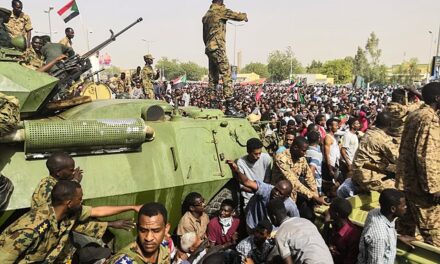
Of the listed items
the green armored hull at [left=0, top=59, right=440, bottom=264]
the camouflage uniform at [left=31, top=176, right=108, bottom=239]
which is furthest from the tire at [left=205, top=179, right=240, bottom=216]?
the camouflage uniform at [left=31, top=176, right=108, bottom=239]

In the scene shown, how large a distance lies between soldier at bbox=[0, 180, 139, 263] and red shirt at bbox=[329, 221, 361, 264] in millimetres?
2497

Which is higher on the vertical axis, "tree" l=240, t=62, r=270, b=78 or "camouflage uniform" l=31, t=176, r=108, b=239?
"camouflage uniform" l=31, t=176, r=108, b=239

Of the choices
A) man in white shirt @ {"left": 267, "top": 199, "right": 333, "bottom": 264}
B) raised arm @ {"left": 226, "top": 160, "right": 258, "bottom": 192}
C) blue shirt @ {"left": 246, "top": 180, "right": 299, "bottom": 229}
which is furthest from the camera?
raised arm @ {"left": 226, "top": 160, "right": 258, "bottom": 192}

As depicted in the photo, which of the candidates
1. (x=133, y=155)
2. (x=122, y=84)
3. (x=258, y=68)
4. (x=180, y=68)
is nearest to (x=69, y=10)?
(x=122, y=84)

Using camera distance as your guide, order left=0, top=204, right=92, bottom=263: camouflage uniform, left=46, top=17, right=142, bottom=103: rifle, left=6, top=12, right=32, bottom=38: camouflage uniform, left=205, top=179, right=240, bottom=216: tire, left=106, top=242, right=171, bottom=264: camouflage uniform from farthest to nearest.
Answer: left=6, top=12, right=32, bottom=38: camouflage uniform → left=46, top=17, right=142, bottom=103: rifle → left=205, top=179, right=240, bottom=216: tire → left=0, top=204, right=92, bottom=263: camouflage uniform → left=106, top=242, right=171, bottom=264: camouflage uniform

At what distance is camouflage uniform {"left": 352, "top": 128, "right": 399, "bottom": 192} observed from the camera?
5223 mm

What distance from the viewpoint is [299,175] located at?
5.81 m

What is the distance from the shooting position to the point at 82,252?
408 cm

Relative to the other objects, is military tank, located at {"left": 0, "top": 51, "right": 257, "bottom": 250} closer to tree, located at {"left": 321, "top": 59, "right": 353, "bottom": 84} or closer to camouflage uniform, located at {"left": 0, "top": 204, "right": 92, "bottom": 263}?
camouflage uniform, located at {"left": 0, "top": 204, "right": 92, "bottom": 263}

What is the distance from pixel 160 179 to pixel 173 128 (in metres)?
0.71

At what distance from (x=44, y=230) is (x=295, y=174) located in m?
3.39

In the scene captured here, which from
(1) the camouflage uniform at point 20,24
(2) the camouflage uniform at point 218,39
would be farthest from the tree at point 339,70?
(1) the camouflage uniform at point 20,24

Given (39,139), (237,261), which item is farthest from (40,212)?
(237,261)

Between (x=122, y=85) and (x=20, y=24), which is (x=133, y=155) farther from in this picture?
(x=122, y=85)
